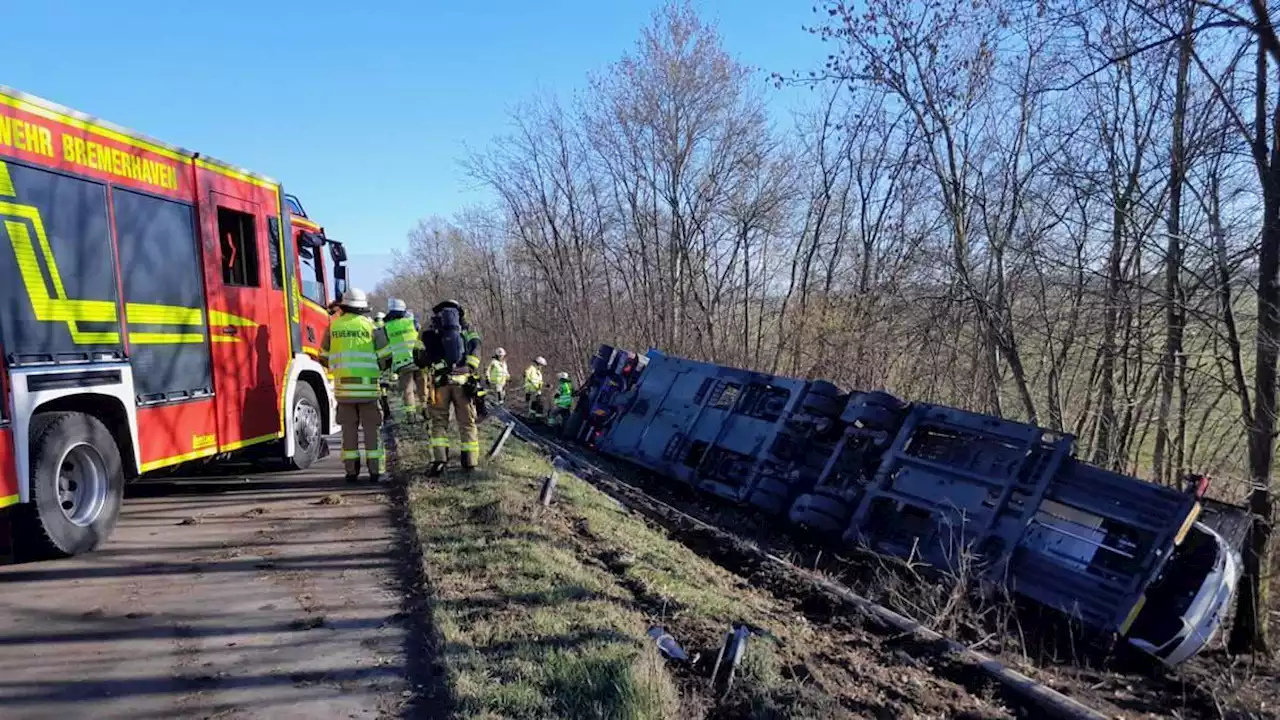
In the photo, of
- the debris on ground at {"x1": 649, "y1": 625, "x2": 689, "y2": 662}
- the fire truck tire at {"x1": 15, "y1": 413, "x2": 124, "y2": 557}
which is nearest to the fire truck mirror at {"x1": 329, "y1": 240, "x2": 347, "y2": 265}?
the fire truck tire at {"x1": 15, "y1": 413, "x2": 124, "y2": 557}

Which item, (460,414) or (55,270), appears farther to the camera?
(460,414)

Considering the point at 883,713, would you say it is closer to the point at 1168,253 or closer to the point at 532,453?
the point at 1168,253

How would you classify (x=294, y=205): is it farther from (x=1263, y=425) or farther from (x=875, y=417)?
(x=1263, y=425)

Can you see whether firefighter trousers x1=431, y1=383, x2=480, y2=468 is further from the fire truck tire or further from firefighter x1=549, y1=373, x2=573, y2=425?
firefighter x1=549, y1=373, x2=573, y2=425

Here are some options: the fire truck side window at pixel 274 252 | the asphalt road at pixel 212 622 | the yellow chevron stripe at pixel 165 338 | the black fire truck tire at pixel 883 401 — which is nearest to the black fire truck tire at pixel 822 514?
the black fire truck tire at pixel 883 401

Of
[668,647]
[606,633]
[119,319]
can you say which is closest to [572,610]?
[606,633]

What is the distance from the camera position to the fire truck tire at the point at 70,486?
193 inches

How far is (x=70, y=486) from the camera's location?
17.3ft

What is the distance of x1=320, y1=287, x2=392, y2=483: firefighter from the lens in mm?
7582

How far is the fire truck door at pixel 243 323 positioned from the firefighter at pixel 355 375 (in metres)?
0.60

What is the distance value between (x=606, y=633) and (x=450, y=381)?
180 inches

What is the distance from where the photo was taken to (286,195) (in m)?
8.41

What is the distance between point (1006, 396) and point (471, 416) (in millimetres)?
8031

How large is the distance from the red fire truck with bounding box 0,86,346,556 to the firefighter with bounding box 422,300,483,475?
149 cm
